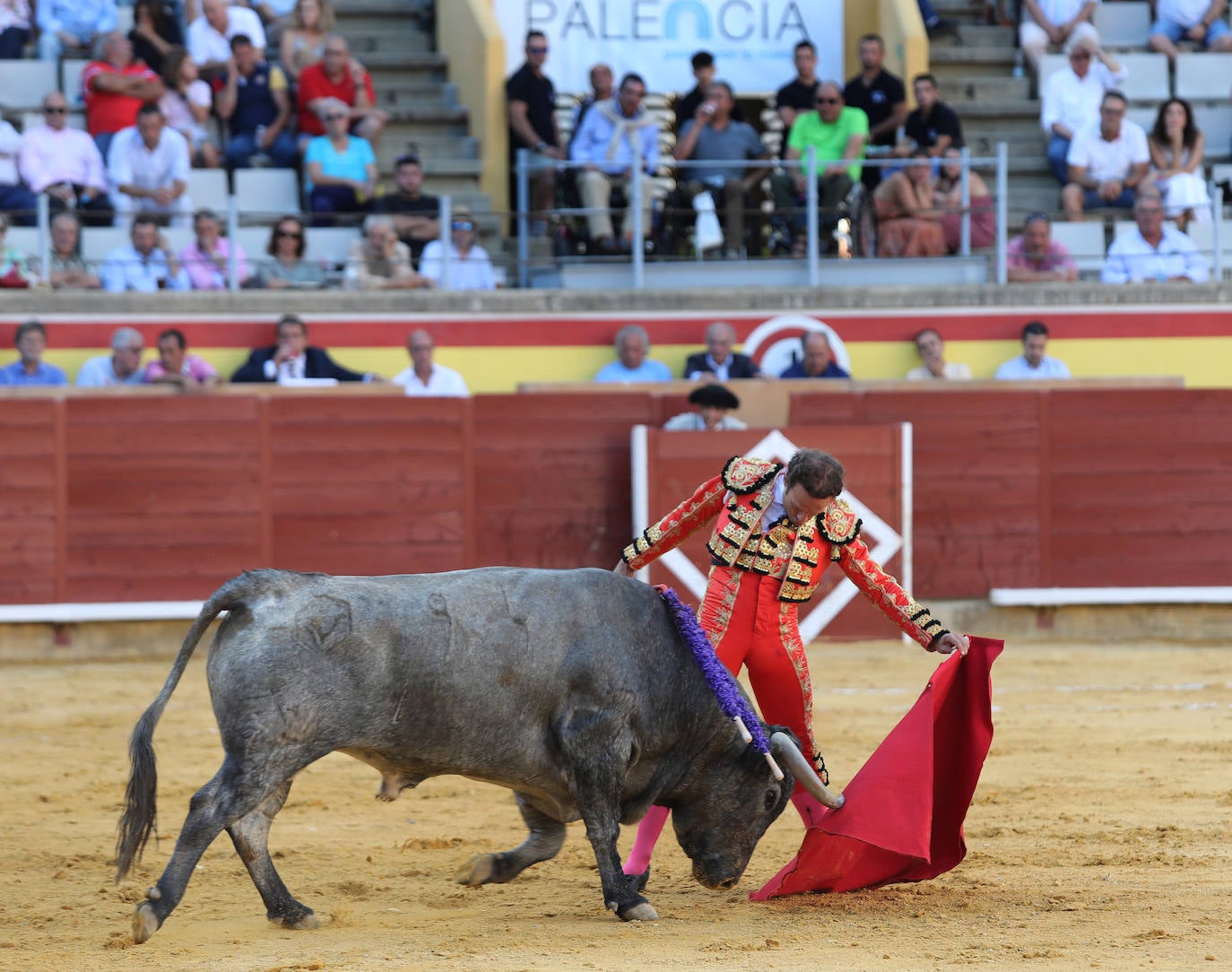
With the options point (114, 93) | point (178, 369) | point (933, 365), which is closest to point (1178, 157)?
point (933, 365)

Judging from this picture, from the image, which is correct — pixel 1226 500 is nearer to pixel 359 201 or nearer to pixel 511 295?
pixel 511 295

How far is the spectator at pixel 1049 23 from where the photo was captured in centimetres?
1155

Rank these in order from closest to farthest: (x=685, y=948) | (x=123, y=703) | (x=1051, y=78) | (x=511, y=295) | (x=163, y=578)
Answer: (x=685, y=948) < (x=123, y=703) < (x=163, y=578) < (x=511, y=295) < (x=1051, y=78)

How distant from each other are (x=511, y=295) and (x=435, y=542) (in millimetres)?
1426

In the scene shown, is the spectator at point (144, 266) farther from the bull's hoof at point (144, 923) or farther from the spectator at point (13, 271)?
the bull's hoof at point (144, 923)

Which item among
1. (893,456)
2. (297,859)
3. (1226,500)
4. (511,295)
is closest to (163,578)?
(511,295)

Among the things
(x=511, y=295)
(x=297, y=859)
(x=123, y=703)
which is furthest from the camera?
(x=511, y=295)

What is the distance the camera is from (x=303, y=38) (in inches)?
412

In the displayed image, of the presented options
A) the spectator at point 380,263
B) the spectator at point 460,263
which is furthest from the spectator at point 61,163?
the spectator at point 460,263

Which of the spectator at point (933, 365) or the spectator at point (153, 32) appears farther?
the spectator at point (153, 32)

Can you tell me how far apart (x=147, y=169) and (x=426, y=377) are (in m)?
1.92

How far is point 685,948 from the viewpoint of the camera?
3662mm

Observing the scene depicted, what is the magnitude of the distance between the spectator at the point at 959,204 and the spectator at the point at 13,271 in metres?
4.90

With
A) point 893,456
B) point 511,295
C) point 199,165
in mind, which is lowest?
point 893,456
